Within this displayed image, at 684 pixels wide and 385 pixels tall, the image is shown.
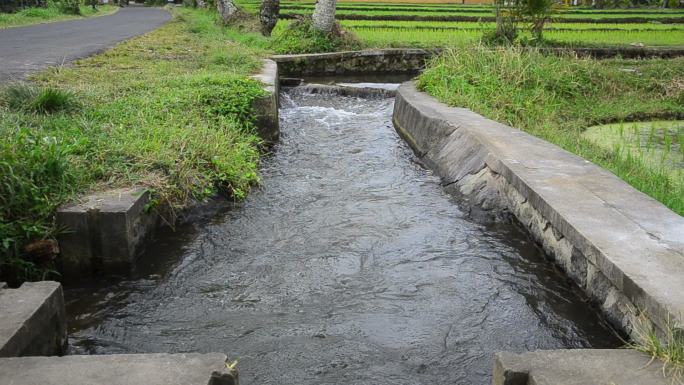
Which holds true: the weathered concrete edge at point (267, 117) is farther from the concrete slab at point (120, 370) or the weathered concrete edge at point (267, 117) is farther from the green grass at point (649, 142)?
the concrete slab at point (120, 370)

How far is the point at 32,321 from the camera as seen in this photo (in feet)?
8.46

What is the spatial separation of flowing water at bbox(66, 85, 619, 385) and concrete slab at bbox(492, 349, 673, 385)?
49cm

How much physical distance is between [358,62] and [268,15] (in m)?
3.49

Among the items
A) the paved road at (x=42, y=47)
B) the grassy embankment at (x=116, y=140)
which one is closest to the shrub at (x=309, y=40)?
the paved road at (x=42, y=47)

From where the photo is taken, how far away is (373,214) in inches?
192

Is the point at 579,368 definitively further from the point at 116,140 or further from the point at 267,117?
the point at 267,117

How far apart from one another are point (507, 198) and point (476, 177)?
0.55m

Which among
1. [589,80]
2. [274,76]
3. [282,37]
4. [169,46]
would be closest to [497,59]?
[589,80]

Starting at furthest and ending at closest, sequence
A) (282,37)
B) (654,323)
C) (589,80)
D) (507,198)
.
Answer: (282,37) < (589,80) < (507,198) < (654,323)

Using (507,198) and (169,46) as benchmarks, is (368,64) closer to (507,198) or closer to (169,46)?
(169,46)

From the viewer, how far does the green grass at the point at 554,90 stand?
735cm

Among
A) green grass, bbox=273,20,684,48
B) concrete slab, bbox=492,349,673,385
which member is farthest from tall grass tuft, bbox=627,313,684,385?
green grass, bbox=273,20,684,48

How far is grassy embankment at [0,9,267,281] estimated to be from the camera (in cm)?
357

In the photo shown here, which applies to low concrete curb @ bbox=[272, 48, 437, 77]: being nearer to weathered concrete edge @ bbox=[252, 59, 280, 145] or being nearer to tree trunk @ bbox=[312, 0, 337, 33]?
tree trunk @ bbox=[312, 0, 337, 33]
